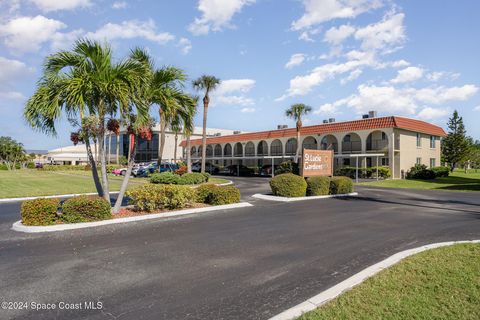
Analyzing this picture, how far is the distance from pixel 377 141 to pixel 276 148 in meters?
14.6

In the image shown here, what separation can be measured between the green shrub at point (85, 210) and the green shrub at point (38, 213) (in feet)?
1.09

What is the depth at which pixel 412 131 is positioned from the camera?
35.0 metres

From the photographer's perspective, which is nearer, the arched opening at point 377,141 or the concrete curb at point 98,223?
the concrete curb at point 98,223

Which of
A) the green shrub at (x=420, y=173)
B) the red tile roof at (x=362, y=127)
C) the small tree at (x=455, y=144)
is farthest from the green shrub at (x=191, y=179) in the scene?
the small tree at (x=455, y=144)

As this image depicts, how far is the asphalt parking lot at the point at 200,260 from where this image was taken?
4270 mm

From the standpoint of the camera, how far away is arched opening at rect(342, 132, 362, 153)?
36688 mm

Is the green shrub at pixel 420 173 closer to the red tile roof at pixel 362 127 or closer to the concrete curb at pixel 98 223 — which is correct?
the red tile roof at pixel 362 127

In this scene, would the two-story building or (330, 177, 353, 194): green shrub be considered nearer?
(330, 177, 353, 194): green shrub

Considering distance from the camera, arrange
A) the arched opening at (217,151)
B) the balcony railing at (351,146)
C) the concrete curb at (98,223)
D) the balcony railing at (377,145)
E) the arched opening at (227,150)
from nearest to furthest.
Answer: the concrete curb at (98,223), the balcony railing at (377,145), the balcony railing at (351,146), the arched opening at (227,150), the arched opening at (217,151)

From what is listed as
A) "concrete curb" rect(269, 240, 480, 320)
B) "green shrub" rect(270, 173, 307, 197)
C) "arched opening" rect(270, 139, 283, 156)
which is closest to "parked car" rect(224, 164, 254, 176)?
"arched opening" rect(270, 139, 283, 156)

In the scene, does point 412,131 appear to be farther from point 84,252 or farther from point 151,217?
point 84,252

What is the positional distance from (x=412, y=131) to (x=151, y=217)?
33.4 meters

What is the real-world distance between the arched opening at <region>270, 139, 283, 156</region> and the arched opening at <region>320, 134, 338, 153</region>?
683 centimetres

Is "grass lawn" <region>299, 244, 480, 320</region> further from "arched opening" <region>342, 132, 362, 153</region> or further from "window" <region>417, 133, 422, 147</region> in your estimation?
"window" <region>417, 133, 422, 147</region>
